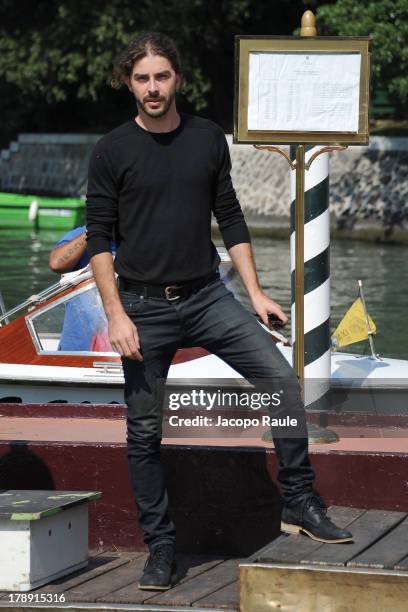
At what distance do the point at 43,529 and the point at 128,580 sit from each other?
16.4 inches

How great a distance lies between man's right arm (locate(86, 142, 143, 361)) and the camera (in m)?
5.26

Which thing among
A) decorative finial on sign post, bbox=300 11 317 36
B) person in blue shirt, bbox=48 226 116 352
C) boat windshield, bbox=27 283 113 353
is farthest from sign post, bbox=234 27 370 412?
boat windshield, bbox=27 283 113 353

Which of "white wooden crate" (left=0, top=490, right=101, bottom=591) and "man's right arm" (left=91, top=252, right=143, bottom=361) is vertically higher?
"man's right arm" (left=91, top=252, right=143, bottom=361)

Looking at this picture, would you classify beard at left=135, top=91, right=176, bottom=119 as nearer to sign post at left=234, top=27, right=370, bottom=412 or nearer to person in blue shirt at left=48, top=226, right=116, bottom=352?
sign post at left=234, top=27, right=370, bottom=412

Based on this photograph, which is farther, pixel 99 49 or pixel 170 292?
pixel 99 49

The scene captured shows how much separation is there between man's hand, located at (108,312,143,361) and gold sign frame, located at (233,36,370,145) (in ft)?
6.76

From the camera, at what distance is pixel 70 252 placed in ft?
30.1

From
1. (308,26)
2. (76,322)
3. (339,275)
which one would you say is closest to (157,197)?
(308,26)

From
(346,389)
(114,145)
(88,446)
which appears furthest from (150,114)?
(346,389)

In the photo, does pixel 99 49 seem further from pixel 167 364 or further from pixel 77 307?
pixel 167 364

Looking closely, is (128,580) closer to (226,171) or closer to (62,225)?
(226,171)

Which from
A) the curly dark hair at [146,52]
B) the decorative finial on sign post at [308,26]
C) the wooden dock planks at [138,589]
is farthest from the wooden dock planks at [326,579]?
the decorative finial on sign post at [308,26]

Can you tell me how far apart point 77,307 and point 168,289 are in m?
4.25

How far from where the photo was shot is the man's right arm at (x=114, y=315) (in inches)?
207
